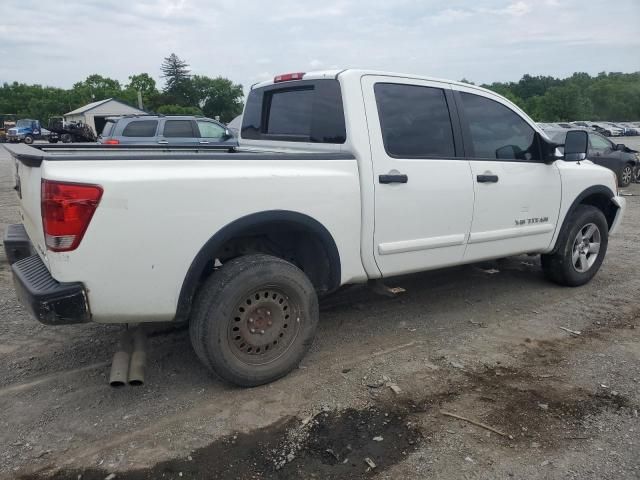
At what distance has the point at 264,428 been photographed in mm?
2969

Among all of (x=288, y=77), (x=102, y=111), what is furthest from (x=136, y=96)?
(x=288, y=77)

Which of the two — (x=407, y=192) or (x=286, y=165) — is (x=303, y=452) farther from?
(x=407, y=192)

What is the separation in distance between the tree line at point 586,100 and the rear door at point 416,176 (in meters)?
75.0

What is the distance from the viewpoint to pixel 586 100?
267 feet

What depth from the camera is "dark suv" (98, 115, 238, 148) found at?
13.6 metres

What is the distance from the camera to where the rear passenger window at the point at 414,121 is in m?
3.85

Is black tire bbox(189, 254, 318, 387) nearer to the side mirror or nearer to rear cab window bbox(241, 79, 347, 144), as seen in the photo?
rear cab window bbox(241, 79, 347, 144)

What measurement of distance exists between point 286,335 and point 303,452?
864mm

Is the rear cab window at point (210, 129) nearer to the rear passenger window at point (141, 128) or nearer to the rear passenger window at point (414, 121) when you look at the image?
the rear passenger window at point (141, 128)

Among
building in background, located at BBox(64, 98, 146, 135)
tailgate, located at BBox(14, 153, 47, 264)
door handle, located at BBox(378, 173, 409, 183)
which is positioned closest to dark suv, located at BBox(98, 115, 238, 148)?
tailgate, located at BBox(14, 153, 47, 264)

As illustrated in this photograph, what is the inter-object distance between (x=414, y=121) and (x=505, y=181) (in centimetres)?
102

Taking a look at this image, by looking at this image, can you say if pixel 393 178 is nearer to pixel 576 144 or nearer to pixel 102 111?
pixel 576 144

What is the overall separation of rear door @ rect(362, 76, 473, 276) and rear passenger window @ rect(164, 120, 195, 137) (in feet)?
36.1

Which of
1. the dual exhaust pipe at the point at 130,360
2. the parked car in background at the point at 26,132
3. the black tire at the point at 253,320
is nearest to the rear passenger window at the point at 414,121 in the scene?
the black tire at the point at 253,320
